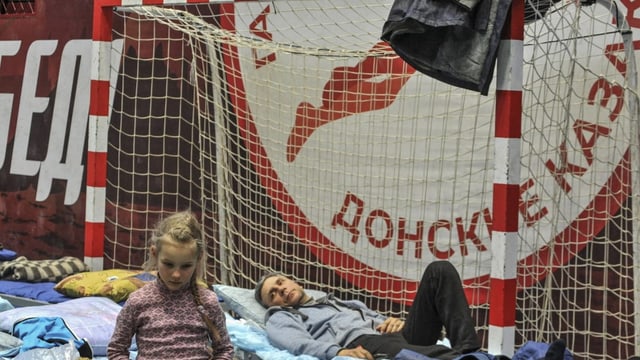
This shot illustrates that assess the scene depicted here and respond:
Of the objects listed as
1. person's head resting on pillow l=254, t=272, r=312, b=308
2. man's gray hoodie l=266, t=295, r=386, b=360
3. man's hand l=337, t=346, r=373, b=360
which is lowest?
man's hand l=337, t=346, r=373, b=360

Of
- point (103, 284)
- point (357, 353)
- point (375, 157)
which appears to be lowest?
point (357, 353)

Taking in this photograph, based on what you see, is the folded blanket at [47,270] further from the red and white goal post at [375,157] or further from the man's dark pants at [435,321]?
the man's dark pants at [435,321]

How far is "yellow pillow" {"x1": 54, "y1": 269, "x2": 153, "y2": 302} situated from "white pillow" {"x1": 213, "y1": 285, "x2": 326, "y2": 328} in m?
0.53

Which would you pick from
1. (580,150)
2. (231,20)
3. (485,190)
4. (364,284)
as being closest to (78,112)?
(231,20)

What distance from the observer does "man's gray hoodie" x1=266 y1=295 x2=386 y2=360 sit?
15.0 feet

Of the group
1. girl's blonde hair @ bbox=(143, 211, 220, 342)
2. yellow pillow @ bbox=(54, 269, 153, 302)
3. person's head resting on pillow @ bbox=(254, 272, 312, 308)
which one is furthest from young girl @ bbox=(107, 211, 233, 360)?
yellow pillow @ bbox=(54, 269, 153, 302)

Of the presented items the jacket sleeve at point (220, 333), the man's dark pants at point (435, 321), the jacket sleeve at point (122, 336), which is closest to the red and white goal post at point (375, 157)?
the man's dark pants at point (435, 321)

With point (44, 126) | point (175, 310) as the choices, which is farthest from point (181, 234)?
point (44, 126)

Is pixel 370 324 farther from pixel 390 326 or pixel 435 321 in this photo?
pixel 435 321

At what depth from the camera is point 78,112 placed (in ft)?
24.4

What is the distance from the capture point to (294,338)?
15.2 feet

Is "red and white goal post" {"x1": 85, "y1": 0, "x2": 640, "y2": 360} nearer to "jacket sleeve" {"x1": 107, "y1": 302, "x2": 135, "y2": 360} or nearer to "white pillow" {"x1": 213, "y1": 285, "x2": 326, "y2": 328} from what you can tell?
"white pillow" {"x1": 213, "y1": 285, "x2": 326, "y2": 328}

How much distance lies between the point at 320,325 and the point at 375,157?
1366 millimetres

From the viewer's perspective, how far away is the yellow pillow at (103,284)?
5.59 meters
